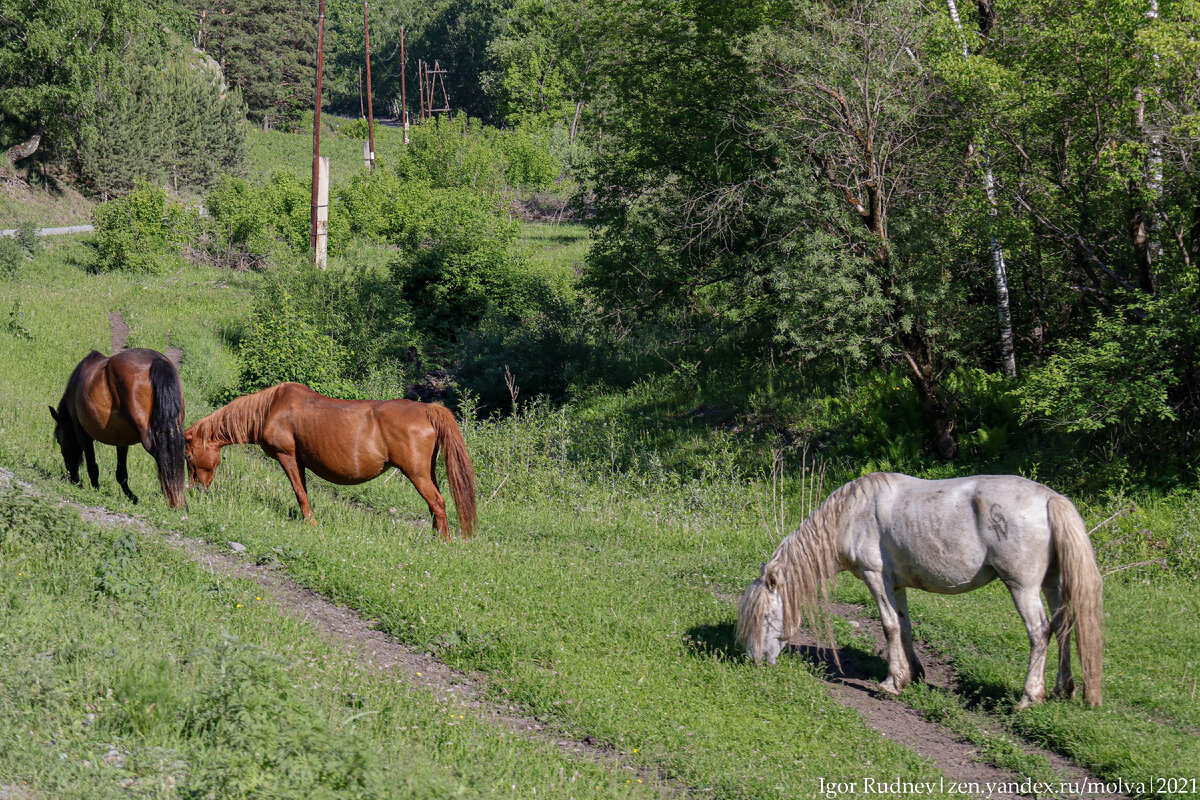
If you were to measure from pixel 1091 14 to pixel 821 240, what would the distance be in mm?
4900

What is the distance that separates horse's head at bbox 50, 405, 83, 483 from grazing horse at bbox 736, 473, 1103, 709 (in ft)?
29.1

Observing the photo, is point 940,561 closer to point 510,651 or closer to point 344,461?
point 510,651

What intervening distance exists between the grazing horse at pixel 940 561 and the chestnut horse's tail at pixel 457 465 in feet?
13.7

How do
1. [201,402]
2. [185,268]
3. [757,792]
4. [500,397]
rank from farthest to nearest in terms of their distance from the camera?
[185,268]
[500,397]
[201,402]
[757,792]

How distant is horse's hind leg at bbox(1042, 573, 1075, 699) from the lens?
693cm

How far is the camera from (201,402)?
68.8 feet

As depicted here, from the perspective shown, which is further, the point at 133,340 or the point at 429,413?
the point at 133,340

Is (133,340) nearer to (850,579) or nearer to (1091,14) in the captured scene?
(850,579)

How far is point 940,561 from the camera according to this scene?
7273 mm

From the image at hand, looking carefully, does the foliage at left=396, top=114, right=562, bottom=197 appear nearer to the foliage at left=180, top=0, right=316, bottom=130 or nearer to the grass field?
the grass field

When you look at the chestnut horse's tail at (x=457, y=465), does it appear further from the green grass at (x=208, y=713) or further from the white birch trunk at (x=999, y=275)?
the white birch trunk at (x=999, y=275)

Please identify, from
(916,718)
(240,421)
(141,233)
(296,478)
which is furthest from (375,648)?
(141,233)

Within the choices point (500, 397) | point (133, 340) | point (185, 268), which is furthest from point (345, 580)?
point (185, 268)

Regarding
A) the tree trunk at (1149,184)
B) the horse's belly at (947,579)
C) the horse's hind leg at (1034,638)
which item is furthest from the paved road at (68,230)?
the horse's hind leg at (1034,638)
